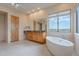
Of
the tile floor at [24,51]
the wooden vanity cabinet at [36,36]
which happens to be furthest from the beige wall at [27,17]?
the tile floor at [24,51]

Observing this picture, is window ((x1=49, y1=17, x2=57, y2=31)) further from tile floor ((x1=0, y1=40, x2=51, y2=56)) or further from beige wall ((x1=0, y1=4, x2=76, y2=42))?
tile floor ((x1=0, y1=40, x2=51, y2=56))

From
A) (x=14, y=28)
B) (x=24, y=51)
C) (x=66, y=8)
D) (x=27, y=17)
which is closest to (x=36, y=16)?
(x=27, y=17)

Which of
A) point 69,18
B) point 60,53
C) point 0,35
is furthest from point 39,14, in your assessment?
point 60,53

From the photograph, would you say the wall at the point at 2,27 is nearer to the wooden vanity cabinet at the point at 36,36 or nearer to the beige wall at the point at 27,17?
the beige wall at the point at 27,17

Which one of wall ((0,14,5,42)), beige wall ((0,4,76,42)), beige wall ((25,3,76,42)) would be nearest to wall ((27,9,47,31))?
beige wall ((0,4,76,42))

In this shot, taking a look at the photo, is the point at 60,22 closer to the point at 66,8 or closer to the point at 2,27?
the point at 66,8

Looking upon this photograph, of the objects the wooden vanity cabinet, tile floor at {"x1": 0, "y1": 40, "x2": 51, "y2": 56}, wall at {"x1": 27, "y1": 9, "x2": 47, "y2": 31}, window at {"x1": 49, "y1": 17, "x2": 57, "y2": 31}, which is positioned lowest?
tile floor at {"x1": 0, "y1": 40, "x2": 51, "y2": 56}

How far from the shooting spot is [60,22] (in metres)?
5.44

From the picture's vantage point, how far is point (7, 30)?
6211mm

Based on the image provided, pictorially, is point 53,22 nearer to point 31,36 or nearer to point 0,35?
point 31,36

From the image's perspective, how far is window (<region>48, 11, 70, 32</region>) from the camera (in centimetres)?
493

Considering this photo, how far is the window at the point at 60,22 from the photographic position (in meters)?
4.93

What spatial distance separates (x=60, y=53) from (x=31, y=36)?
14.5ft

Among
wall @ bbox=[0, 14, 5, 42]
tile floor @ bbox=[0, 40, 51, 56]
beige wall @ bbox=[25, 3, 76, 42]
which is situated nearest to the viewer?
tile floor @ bbox=[0, 40, 51, 56]
